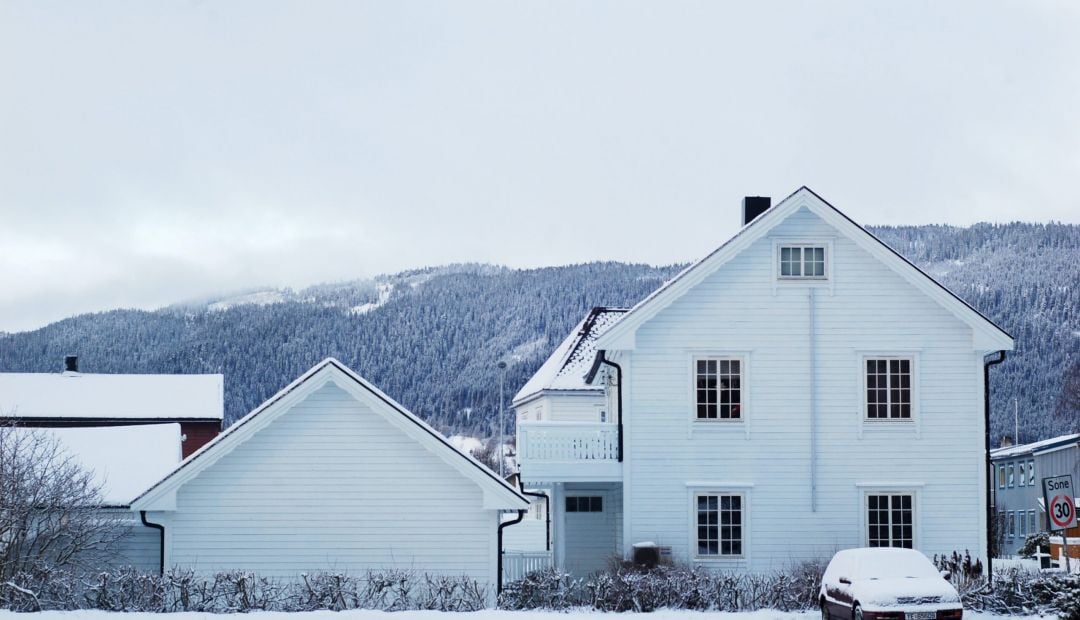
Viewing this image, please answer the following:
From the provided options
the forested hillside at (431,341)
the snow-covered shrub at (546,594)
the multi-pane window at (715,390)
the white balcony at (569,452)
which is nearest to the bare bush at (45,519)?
the snow-covered shrub at (546,594)

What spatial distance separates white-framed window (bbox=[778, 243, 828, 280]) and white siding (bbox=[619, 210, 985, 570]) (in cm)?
26

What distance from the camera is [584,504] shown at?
116ft

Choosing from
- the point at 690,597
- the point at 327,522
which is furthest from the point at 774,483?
the point at 327,522

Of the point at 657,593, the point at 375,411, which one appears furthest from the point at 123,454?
the point at 657,593

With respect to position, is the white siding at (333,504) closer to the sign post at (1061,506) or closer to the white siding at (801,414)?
the white siding at (801,414)

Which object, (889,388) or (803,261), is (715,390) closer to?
(803,261)

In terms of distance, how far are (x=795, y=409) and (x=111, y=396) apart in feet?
128

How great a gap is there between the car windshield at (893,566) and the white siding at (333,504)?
934 cm

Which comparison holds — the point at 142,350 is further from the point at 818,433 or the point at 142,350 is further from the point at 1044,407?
the point at 818,433

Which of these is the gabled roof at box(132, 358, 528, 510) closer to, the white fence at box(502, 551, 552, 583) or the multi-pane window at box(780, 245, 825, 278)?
the white fence at box(502, 551, 552, 583)

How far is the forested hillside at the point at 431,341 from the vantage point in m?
153

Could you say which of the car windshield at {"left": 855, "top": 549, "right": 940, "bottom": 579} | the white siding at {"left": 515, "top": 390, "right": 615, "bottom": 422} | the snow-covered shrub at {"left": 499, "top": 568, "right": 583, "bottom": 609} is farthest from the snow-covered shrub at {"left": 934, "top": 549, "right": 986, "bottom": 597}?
the white siding at {"left": 515, "top": 390, "right": 615, "bottom": 422}

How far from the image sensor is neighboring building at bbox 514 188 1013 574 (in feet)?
105

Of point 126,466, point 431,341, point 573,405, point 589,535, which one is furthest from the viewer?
point 431,341
